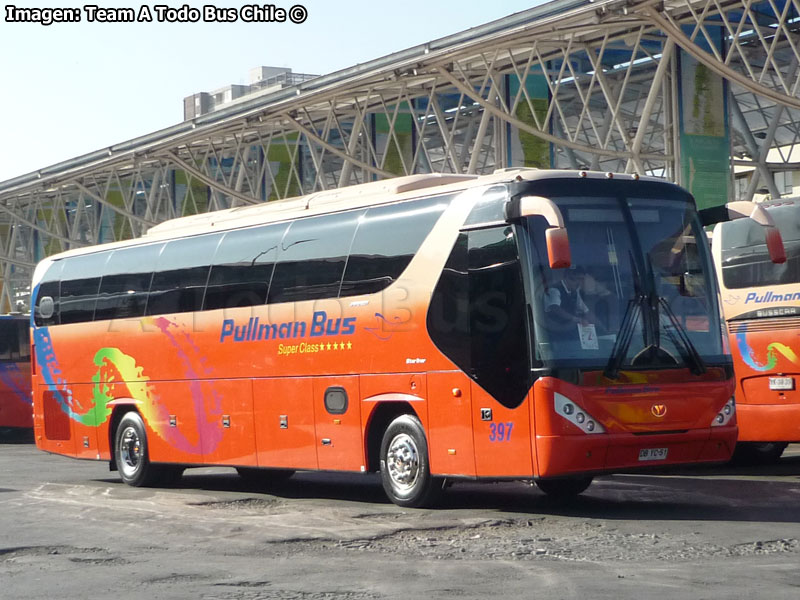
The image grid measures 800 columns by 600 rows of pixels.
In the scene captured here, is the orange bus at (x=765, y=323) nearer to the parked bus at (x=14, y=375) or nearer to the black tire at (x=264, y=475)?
the black tire at (x=264, y=475)

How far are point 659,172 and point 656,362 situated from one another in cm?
4358

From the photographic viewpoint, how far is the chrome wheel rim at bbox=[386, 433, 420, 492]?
12602mm

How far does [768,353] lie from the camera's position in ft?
50.4

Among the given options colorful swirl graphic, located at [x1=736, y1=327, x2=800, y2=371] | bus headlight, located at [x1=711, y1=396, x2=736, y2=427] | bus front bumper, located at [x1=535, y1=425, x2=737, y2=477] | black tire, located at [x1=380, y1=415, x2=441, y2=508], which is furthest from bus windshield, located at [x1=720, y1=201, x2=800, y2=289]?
black tire, located at [x1=380, y1=415, x2=441, y2=508]

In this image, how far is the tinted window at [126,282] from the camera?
661 inches

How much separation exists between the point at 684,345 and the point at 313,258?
4027 millimetres

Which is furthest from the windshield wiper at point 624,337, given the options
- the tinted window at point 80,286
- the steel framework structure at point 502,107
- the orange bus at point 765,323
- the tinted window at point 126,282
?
the steel framework structure at point 502,107

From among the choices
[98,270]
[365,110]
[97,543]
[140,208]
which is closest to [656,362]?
[97,543]

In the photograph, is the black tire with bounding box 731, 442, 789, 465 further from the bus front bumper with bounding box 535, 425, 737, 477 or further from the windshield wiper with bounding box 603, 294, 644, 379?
the windshield wiper with bounding box 603, 294, 644, 379

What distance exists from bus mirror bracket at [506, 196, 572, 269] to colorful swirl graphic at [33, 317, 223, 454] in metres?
5.22

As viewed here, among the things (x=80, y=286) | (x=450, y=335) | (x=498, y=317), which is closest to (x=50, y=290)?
(x=80, y=286)

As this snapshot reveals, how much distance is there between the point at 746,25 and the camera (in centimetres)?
2786

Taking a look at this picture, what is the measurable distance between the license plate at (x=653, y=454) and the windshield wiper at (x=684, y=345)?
29.7 inches

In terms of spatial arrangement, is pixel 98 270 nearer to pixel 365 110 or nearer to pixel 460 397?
pixel 460 397
